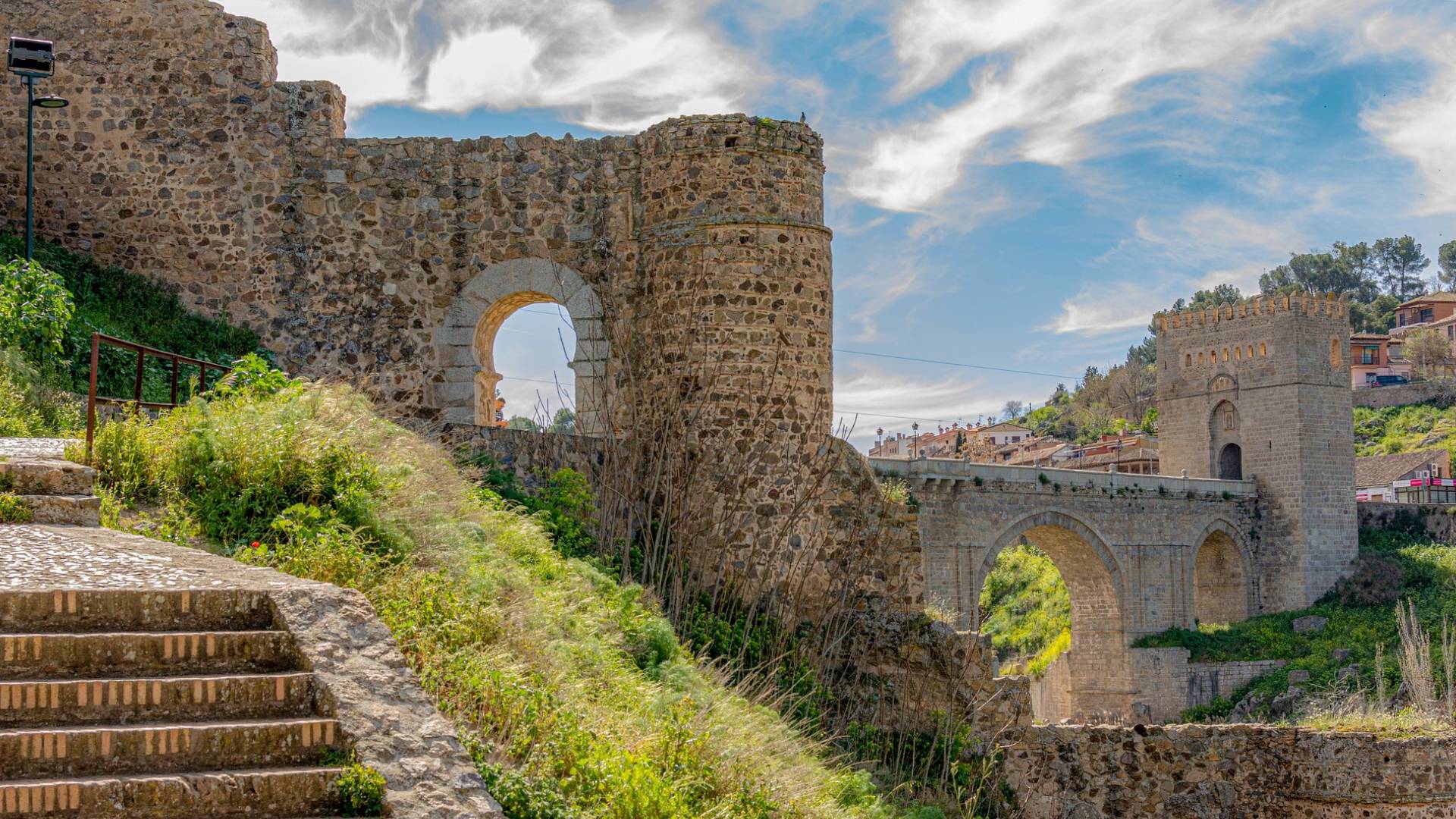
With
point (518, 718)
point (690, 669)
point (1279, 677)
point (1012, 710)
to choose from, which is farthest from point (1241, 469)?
point (518, 718)

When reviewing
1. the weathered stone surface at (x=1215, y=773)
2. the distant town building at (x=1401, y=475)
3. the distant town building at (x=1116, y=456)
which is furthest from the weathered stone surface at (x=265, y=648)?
the distant town building at (x=1401, y=475)

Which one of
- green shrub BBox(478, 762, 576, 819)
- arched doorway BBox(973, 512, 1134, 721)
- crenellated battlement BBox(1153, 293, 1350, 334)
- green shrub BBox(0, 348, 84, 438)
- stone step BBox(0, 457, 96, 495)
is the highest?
crenellated battlement BBox(1153, 293, 1350, 334)

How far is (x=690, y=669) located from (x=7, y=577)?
4.61 meters

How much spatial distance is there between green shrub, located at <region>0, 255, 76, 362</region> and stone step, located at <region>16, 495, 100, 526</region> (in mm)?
4484

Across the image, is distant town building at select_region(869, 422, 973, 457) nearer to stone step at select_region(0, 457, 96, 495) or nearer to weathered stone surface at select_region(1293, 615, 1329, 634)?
weathered stone surface at select_region(1293, 615, 1329, 634)

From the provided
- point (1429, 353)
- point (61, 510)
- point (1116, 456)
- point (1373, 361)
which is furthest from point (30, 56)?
point (1373, 361)

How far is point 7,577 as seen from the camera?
6.05 m

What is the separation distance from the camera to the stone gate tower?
51.2 meters

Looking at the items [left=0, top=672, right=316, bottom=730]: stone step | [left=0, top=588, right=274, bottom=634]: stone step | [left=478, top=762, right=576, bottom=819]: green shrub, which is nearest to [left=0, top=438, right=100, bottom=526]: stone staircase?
[left=0, top=588, right=274, bottom=634]: stone step

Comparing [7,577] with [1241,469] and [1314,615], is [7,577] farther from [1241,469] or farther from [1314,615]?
[1241,469]

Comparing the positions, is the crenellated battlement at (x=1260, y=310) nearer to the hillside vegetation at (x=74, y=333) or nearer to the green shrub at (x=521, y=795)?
the hillside vegetation at (x=74, y=333)

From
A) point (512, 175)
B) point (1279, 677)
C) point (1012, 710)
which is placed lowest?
point (1279, 677)

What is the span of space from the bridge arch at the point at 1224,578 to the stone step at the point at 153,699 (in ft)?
158

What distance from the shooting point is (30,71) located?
12.7m
